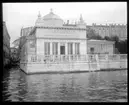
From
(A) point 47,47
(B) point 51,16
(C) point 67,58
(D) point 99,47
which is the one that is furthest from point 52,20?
(D) point 99,47

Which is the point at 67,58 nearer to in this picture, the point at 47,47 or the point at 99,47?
the point at 47,47

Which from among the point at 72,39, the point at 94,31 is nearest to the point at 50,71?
the point at 72,39

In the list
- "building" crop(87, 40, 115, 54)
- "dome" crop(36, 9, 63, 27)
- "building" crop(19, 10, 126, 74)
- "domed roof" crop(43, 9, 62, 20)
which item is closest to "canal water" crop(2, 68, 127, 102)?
"building" crop(19, 10, 126, 74)

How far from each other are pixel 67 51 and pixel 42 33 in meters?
4.22

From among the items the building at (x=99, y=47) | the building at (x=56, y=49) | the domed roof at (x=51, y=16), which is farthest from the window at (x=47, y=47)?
the building at (x=99, y=47)

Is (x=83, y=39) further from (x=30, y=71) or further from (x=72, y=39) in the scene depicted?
(x=30, y=71)

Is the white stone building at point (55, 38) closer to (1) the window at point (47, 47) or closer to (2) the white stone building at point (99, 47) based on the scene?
(1) the window at point (47, 47)

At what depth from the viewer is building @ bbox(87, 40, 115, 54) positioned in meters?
32.8

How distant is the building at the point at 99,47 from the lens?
32844 millimetres

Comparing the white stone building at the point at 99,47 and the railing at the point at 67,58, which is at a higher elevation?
the white stone building at the point at 99,47

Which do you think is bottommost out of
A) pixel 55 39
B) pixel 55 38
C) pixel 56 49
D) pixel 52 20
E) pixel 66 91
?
pixel 66 91

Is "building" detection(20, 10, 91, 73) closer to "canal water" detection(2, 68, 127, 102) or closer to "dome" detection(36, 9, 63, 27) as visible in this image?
"dome" detection(36, 9, 63, 27)

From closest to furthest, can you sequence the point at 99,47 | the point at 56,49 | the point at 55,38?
the point at 55,38 → the point at 56,49 → the point at 99,47

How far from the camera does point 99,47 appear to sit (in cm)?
3347
